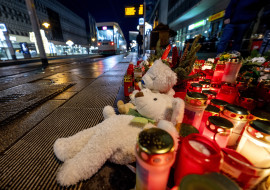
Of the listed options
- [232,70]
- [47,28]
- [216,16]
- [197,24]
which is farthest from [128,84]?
[47,28]

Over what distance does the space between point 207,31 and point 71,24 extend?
36.2 meters

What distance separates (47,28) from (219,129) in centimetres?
2544

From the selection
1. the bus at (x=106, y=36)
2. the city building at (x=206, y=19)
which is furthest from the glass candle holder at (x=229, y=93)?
the bus at (x=106, y=36)

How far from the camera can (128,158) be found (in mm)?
651

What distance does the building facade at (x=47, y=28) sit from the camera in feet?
53.1

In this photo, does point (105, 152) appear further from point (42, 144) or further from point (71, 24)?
point (71, 24)

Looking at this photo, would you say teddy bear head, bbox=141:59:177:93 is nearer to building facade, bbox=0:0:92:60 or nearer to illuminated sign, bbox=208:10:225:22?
illuminated sign, bbox=208:10:225:22

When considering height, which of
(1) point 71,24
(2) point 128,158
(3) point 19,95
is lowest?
(3) point 19,95

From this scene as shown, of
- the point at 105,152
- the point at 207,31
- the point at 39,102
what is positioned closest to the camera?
the point at 105,152

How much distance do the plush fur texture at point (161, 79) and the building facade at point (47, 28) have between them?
15459mm

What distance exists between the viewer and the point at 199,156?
0.37 m

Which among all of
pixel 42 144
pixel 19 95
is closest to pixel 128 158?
pixel 42 144

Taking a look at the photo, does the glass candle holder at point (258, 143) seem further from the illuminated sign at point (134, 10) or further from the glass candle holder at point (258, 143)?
the illuminated sign at point (134, 10)

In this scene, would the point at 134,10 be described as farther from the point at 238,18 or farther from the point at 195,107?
the point at 195,107
